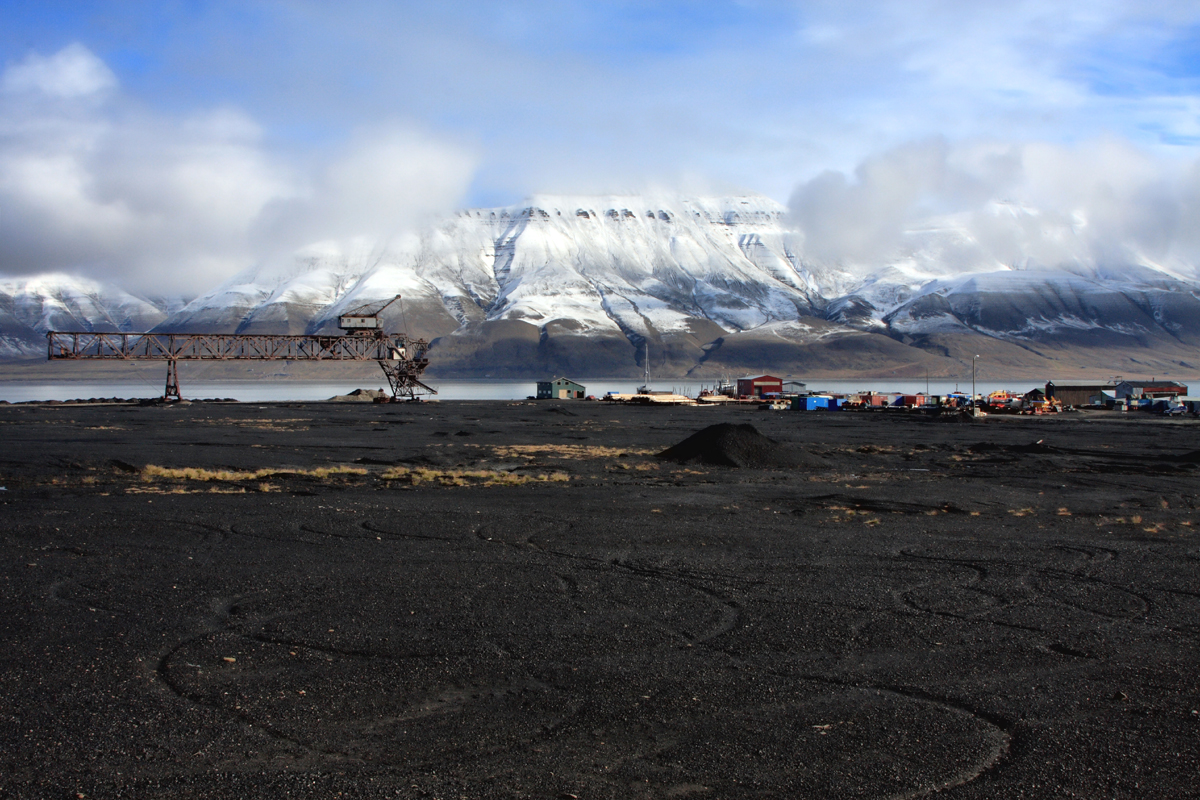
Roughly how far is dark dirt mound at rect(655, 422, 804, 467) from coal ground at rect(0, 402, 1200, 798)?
9645 millimetres

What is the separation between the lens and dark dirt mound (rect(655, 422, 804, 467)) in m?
30.9

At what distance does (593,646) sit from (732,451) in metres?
22.6

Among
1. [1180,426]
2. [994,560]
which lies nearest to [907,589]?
[994,560]

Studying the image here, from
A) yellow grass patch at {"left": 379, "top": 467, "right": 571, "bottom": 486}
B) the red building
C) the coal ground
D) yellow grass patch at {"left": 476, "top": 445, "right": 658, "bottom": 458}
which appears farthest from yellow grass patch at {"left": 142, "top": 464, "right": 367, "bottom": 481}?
the red building

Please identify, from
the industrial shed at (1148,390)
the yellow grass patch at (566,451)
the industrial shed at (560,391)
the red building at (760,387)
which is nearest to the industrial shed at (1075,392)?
Answer: the industrial shed at (1148,390)

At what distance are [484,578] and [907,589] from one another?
19.0 feet

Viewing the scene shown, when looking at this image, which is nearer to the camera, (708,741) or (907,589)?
(708,741)

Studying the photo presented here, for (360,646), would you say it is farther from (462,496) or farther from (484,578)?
(462,496)

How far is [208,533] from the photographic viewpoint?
15789 millimetres

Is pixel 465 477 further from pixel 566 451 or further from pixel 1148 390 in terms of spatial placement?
pixel 1148 390

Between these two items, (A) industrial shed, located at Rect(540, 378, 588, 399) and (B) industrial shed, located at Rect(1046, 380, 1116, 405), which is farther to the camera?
(A) industrial shed, located at Rect(540, 378, 588, 399)

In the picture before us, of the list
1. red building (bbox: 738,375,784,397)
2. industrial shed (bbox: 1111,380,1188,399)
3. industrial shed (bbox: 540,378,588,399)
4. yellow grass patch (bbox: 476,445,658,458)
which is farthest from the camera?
industrial shed (bbox: 540,378,588,399)

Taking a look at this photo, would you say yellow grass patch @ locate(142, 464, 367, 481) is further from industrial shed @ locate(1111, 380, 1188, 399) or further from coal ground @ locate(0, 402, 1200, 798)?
industrial shed @ locate(1111, 380, 1188, 399)

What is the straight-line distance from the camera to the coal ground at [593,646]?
21.3ft
